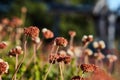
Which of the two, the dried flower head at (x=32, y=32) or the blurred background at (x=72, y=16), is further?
the blurred background at (x=72, y=16)

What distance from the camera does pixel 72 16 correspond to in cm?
2456

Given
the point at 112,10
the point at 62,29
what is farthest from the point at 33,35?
the point at 62,29

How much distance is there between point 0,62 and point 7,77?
3.00ft

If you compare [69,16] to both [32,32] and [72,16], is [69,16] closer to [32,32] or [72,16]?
[72,16]

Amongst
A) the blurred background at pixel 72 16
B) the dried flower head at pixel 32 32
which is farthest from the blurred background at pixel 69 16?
the dried flower head at pixel 32 32

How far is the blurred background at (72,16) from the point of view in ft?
44.2

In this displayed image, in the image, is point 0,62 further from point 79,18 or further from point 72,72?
point 79,18

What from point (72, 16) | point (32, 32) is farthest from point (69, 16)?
point (32, 32)

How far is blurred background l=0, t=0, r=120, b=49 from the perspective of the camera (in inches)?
530

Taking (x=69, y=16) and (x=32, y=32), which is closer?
(x=32, y=32)

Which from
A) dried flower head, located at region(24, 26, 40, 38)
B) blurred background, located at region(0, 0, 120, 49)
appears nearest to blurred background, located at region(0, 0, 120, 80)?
blurred background, located at region(0, 0, 120, 49)

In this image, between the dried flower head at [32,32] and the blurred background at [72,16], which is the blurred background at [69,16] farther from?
the dried flower head at [32,32]

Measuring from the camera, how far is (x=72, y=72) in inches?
111

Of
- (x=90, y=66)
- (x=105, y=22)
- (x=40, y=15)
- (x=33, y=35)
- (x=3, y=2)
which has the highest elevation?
(x=3, y=2)
